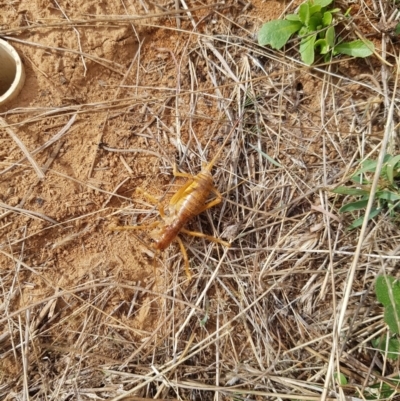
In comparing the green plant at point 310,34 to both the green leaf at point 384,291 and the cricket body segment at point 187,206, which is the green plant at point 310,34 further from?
the green leaf at point 384,291

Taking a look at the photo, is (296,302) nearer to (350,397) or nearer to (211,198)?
(350,397)

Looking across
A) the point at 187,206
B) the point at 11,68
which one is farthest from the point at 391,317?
the point at 11,68

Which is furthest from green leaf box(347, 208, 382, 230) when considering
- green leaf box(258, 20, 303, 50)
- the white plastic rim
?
the white plastic rim

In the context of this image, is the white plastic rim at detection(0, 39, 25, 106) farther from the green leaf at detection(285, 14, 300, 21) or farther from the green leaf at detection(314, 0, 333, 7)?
the green leaf at detection(314, 0, 333, 7)

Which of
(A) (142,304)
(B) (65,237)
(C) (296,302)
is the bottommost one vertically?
(C) (296,302)

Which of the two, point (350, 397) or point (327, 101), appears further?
point (327, 101)

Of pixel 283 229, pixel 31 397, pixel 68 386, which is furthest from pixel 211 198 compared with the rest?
pixel 31 397

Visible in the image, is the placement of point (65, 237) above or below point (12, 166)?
below
